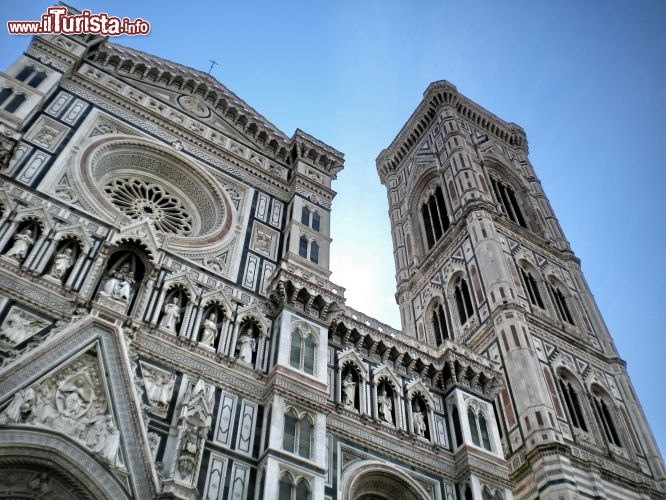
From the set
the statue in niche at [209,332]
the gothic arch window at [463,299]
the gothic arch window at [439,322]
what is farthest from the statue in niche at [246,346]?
the gothic arch window at [439,322]

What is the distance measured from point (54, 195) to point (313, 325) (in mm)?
5652

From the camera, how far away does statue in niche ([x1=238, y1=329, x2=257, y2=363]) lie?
13.0 meters

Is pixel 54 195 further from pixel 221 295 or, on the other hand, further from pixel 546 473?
pixel 546 473

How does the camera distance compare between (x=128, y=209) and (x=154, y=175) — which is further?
(x=154, y=175)

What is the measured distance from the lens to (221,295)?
1380 cm

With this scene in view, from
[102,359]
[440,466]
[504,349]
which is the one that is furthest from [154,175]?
[504,349]

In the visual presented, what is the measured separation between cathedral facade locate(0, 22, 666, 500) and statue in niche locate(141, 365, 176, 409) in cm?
4

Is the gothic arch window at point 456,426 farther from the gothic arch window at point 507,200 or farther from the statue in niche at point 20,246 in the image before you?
the gothic arch window at point 507,200

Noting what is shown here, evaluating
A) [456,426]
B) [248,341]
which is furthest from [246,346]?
[456,426]

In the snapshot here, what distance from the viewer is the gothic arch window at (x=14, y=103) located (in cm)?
1401

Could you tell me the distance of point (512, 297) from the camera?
71.7ft

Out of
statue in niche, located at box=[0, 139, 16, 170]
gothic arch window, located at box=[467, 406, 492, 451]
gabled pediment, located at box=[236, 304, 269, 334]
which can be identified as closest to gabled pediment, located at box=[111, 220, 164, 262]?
gabled pediment, located at box=[236, 304, 269, 334]

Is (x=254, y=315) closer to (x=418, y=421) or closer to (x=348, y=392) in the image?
(x=348, y=392)

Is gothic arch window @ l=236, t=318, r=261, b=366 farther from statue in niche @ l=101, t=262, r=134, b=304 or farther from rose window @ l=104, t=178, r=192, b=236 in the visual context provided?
rose window @ l=104, t=178, r=192, b=236
